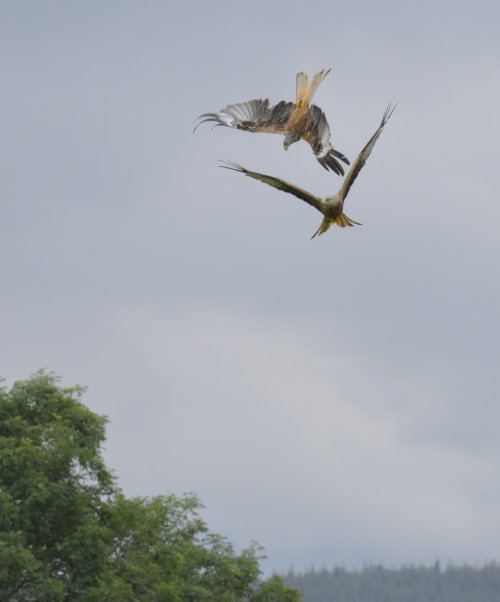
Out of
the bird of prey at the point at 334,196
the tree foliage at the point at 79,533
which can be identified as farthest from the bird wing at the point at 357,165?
the tree foliage at the point at 79,533

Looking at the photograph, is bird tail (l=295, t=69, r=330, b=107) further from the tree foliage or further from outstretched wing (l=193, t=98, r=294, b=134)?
the tree foliage

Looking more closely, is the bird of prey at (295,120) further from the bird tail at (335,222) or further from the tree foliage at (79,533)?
the tree foliage at (79,533)

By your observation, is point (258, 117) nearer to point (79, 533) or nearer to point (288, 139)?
point (288, 139)

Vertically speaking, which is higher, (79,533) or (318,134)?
(79,533)

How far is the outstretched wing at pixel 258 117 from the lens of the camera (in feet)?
75.0

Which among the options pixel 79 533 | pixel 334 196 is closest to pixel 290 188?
pixel 334 196

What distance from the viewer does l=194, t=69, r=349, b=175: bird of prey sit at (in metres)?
22.4

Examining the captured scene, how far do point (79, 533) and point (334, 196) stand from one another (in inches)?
1633

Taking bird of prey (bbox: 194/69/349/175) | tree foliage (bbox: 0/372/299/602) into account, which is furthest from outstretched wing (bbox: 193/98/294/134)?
tree foliage (bbox: 0/372/299/602)

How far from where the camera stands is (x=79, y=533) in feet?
200

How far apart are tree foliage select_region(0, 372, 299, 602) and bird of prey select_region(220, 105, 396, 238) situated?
3863cm

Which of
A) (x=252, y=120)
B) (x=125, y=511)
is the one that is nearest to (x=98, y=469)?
(x=125, y=511)

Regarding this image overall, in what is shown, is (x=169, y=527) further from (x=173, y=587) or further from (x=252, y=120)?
(x=252, y=120)

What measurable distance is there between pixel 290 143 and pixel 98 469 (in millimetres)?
43285
